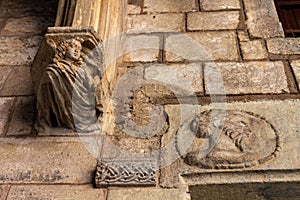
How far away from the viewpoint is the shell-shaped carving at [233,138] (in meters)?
1.83

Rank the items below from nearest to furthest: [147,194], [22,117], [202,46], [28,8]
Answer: [147,194]
[22,117]
[202,46]
[28,8]

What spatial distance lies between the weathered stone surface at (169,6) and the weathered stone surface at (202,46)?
0.78ft

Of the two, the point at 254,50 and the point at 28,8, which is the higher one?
the point at 28,8

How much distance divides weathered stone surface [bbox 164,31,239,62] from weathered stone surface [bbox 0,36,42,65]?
30.8 inches

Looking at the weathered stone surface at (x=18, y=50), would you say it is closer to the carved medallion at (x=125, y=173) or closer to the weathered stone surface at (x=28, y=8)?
the weathered stone surface at (x=28, y=8)

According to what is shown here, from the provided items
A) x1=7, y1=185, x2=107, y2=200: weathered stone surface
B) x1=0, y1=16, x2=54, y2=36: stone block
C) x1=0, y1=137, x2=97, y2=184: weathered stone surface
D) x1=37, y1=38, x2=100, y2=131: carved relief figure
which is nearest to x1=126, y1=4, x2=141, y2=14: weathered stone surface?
x1=0, y1=16, x2=54, y2=36: stone block

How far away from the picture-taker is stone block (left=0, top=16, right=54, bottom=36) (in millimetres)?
2640

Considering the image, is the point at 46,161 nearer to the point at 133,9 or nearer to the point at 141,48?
the point at 141,48


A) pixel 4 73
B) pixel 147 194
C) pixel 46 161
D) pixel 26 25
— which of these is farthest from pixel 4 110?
pixel 147 194

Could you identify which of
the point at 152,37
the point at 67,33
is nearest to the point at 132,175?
the point at 67,33

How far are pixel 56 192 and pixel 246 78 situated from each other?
3.53 feet

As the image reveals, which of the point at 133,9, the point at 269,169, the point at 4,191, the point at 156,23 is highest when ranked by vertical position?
the point at 133,9

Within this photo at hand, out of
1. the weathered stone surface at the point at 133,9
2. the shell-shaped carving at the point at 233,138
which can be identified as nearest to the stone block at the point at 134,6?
the weathered stone surface at the point at 133,9

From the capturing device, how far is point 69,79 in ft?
6.03
